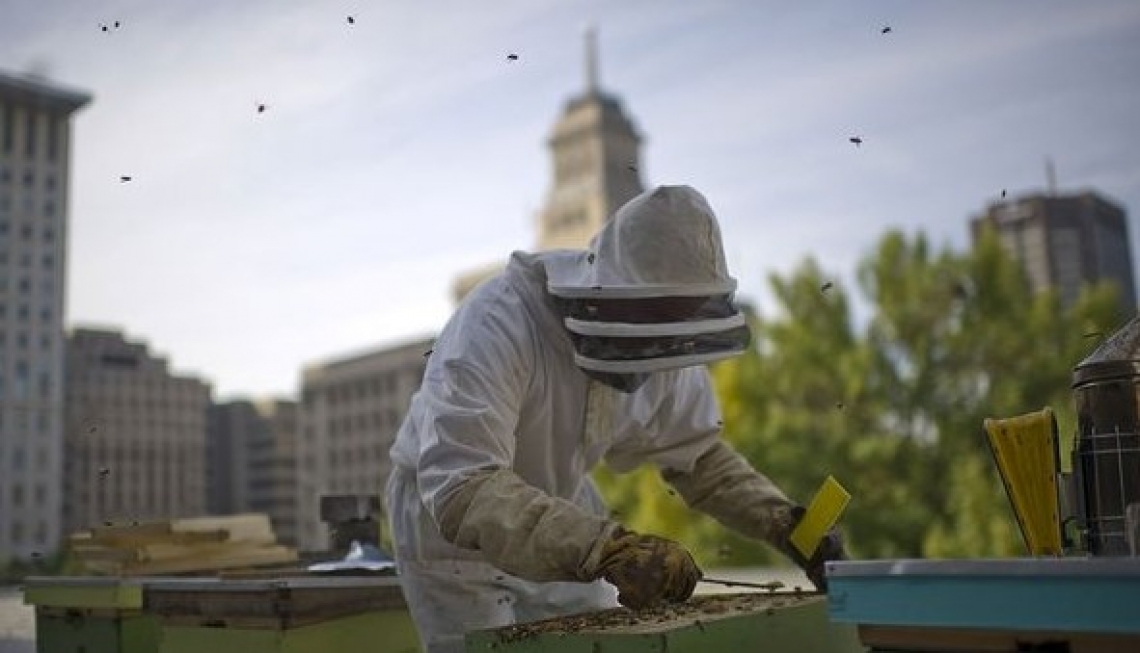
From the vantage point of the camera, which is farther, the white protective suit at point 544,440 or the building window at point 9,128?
the building window at point 9,128

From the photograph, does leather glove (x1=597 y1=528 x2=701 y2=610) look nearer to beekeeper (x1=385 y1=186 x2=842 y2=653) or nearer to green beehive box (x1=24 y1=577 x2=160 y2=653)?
beekeeper (x1=385 y1=186 x2=842 y2=653)

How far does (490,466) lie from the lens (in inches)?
83.3

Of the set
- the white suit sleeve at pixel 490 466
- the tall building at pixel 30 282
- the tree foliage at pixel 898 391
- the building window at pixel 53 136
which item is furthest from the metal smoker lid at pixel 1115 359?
the tree foliage at pixel 898 391

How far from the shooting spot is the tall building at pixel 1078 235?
674 cm

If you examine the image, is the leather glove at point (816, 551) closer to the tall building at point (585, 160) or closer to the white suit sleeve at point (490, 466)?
the white suit sleeve at point (490, 466)

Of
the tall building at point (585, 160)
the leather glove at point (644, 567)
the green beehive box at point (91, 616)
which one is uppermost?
the tall building at point (585, 160)

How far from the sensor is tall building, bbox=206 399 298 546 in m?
7.10

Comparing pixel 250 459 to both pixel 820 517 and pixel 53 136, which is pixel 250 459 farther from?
pixel 820 517

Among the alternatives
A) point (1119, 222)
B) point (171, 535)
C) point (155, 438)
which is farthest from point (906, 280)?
point (171, 535)

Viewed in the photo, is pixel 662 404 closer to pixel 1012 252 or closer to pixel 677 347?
pixel 677 347

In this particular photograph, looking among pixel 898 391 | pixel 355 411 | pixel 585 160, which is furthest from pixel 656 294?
pixel 585 160

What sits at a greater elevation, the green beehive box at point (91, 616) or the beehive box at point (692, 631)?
the beehive box at point (692, 631)

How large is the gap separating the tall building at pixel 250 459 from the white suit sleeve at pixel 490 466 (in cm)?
460

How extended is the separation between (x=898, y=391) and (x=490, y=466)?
15304mm
